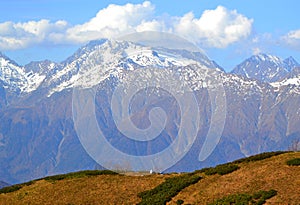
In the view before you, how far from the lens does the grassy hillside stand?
5212 cm

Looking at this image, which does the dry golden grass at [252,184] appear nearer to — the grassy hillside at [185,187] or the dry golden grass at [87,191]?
the grassy hillside at [185,187]

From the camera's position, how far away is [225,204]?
50.0m

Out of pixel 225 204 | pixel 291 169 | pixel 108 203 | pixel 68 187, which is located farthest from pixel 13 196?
pixel 291 169

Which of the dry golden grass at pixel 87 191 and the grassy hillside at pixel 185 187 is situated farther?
the dry golden grass at pixel 87 191

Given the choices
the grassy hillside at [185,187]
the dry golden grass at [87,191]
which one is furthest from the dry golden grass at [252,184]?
the dry golden grass at [87,191]

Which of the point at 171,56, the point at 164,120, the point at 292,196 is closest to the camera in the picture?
the point at 292,196

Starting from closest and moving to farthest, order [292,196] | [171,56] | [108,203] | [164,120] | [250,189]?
1. [292,196]
2. [250,189]
3. [108,203]
4. [171,56]
5. [164,120]

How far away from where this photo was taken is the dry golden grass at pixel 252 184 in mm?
51219

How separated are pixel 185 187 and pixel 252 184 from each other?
7394 mm

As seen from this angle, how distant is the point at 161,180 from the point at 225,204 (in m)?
15.0

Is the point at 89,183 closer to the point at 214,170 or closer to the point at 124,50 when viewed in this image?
the point at 214,170

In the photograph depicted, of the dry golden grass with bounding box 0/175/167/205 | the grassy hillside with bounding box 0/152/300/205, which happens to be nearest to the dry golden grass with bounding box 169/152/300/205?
the grassy hillside with bounding box 0/152/300/205

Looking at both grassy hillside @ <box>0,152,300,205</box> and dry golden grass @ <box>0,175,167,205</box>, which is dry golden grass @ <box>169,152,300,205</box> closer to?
grassy hillside @ <box>0,152,300,205</box>

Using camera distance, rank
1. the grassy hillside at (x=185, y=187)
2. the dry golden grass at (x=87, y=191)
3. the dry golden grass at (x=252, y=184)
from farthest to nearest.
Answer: the dry golden grass at (x=87, y=191)
the grassy hillside at (x=185, y=187)
the dry golden grass at (x=252, y=184)
